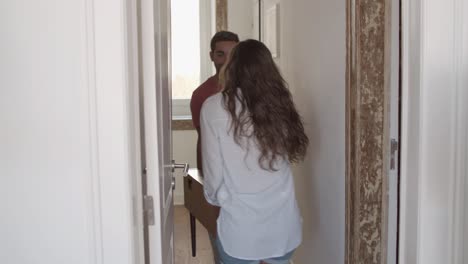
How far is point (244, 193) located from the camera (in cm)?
198

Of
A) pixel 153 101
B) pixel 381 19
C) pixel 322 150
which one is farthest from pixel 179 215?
pixel 153 101

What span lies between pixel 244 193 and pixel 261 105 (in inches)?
13.1

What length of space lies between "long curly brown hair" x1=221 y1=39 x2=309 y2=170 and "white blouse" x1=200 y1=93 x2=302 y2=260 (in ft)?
0.12

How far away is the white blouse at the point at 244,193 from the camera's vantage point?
78.2 inches

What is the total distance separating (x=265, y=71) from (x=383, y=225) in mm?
906

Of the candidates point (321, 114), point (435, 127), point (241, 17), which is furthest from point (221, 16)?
point (435, 127)

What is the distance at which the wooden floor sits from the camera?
3814 millimetres

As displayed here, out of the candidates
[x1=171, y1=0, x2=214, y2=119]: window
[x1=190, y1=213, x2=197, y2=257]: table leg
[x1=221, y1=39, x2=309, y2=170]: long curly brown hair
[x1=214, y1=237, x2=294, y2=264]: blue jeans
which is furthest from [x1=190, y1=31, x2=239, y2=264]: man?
[x1=171, y1=0, x2=214, y2=119]: window

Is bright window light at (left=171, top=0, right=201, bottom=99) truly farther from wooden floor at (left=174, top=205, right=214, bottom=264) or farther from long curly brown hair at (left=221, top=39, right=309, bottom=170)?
long curly brown hair at (left=221, top=39, right=309, bottom=170)

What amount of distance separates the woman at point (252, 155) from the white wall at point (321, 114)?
0.45 meters

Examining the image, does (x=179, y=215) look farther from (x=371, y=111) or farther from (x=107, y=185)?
(x=107, y=185)

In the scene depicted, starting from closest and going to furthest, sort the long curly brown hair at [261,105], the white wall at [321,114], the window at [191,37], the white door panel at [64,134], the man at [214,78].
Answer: the white door panel at [64,134] → the long curly brown hair at [261,105] → the white wall at [321,114] → the man at [214,78] → the window at [191,37]

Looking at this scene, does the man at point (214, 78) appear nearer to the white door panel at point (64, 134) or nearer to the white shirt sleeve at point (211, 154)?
the white shirt sleeve at point (211, 154)

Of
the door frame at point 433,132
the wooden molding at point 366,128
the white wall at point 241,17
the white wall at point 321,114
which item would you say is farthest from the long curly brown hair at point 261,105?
the white wall at point 241,17
